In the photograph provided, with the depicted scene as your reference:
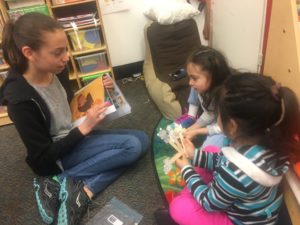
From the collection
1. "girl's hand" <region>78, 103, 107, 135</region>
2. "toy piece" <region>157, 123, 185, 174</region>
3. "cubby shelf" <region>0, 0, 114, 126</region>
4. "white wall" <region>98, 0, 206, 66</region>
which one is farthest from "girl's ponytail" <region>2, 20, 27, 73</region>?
"white wall" <region>98, 0, 206, 66</region>

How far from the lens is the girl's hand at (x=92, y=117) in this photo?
3.92 ft

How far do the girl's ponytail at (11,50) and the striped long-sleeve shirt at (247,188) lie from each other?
0.77m

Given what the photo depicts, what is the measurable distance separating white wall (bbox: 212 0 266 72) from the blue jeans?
3.08 ft

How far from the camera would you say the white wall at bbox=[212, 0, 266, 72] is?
165 cm

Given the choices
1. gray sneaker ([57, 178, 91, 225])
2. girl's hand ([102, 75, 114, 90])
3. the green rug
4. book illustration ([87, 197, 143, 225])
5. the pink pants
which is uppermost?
girl's hand ([102, 75, 114, 90])

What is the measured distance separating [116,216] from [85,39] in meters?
1.20

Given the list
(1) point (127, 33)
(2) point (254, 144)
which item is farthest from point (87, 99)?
(1) point (127, 33)

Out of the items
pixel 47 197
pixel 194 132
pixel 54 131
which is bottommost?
pixel 47 197

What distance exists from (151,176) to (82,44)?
3.41ft

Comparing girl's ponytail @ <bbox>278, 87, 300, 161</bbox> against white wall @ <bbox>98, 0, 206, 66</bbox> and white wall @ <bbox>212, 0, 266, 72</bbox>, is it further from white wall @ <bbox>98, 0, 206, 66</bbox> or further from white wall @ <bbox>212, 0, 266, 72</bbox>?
white wall @ <bbox>98, 0, 206, 66</bbox>

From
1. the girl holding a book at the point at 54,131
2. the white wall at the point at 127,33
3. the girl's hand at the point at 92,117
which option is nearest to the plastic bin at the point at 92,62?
the white wall at the point at 127,33

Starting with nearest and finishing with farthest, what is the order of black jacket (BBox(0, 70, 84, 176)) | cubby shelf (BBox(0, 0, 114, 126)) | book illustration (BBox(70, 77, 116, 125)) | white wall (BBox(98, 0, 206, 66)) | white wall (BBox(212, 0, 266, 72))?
black jacket (BBox(0, 70, 84, 176)), book illustration (BBox(70, 77, 116, 125)), white wall (BBox(212, 0, 266, 72)), cubby shelf (BBox(0, 0, 114, 126)), white wall (BBox(98, 0, 206, 66))

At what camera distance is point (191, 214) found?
101 centimetres

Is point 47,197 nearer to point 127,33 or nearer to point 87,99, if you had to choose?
point 87,99
